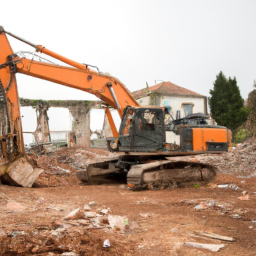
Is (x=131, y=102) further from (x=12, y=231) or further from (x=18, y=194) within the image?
(x=12, y=231)

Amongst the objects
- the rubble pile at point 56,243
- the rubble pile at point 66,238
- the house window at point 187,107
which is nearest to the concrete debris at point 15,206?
the rubble pile at point 66,238

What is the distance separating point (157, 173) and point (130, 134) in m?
1.22

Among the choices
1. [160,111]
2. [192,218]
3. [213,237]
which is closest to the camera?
[213,237]

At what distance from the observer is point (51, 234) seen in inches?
147

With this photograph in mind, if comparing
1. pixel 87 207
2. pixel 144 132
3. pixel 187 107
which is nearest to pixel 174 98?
pixel 187 107

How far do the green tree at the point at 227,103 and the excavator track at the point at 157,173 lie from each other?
21.0m

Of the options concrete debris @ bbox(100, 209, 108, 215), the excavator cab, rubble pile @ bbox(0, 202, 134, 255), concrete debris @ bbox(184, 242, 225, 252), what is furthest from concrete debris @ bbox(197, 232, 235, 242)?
the excavator cab

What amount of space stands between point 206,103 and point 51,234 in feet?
97.4

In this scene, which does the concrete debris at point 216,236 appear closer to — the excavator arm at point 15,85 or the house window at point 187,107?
the excavator arm at point 15,85

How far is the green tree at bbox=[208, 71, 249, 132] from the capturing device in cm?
2919

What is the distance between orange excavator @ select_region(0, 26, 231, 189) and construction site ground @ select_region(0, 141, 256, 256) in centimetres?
48

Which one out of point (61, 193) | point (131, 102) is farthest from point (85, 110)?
point (61, 193)

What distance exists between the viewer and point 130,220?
498 cm

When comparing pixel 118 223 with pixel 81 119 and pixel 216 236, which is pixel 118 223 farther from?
pixel 81 119
